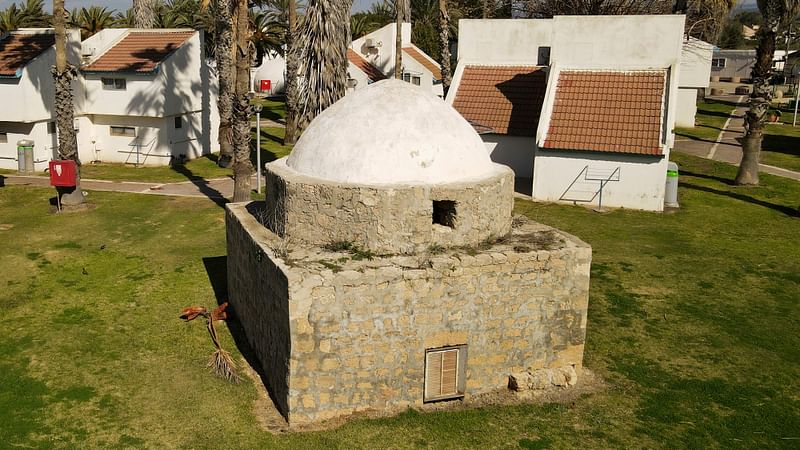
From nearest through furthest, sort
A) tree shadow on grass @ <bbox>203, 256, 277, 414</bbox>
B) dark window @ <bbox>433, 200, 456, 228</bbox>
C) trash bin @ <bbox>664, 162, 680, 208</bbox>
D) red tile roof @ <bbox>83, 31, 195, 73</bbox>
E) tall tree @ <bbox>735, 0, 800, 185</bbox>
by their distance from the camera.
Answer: dark window @ <bbox>433, 200, 456, 228</bbox>
tree shadow on grass @ <bbox>203, 256, 277, 414</bbox>
trash bin @ <bbox>664, 162, 680, 208</bbox>
tall tree @ <bbox>735, 0, 800, 185</bbox>
red tile roof @ <bbox>83, 31, 195, 73</bbox>

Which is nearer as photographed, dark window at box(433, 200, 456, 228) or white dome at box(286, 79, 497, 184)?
white dome at box(286, 79, 497, 184)

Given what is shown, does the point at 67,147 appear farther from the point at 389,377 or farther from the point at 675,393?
the point at 675,393

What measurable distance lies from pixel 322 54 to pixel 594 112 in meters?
9.28

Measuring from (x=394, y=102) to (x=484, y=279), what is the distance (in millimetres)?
3241

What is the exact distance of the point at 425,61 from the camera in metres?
41.9

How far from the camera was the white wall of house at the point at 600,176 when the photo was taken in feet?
70.9

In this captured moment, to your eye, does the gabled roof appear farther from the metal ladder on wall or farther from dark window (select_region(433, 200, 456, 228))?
dark window (select_region(433, 200, 456, 228))

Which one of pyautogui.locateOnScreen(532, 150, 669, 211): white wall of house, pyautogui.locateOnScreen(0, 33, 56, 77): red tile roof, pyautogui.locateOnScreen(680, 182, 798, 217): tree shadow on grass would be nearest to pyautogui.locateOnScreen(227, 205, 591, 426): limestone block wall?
pyautogui.locateOnScreen(532, 150, 669, 211): white wall of house

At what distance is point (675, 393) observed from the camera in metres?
10.8

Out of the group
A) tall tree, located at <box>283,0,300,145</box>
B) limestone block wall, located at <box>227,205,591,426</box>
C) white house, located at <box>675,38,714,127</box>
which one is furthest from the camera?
white house, located at <box>675,38,714,127</box>

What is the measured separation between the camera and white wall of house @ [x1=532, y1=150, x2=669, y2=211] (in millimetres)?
21609

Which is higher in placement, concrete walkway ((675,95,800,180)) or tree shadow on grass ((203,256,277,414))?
concrete walkway ((675,95,800,180))

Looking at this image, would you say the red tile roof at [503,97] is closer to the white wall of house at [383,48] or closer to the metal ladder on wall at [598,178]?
the metal ladder on wall at [598,178]

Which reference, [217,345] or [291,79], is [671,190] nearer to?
[217,345]
